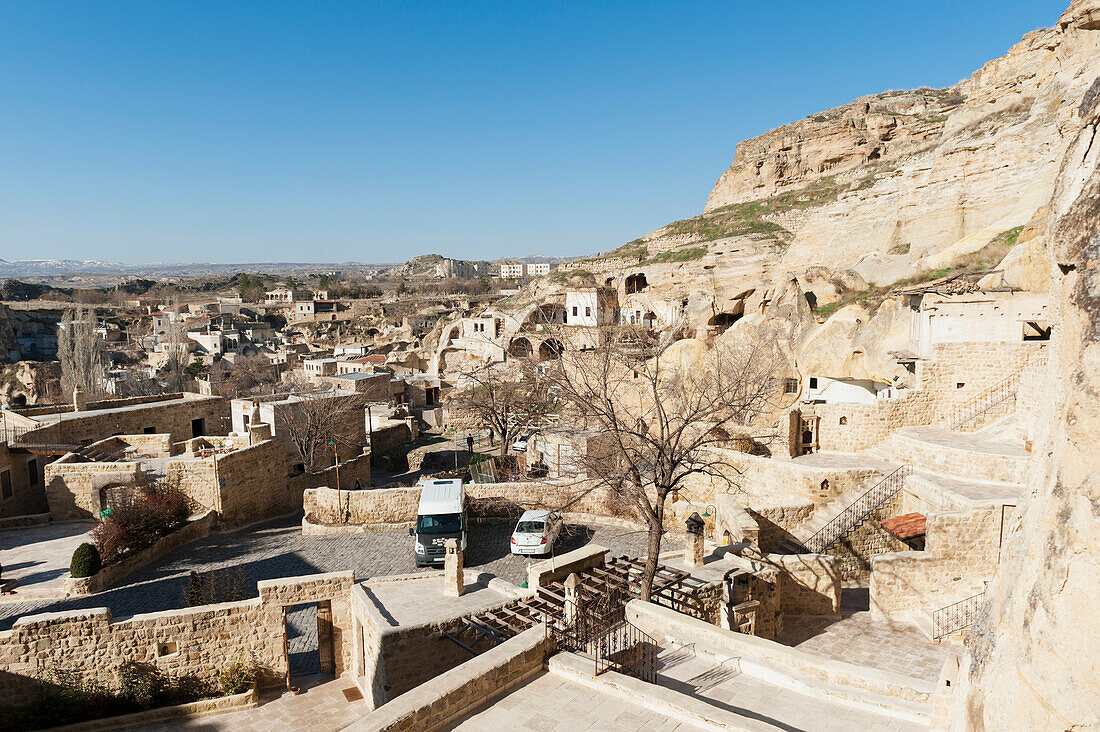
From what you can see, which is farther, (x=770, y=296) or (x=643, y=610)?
(x=770, y=296)

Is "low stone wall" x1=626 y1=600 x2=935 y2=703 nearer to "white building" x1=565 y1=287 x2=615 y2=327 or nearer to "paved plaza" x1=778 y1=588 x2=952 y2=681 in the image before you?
"paved plaza" x1=778 y1=588 x2=952 y2=681

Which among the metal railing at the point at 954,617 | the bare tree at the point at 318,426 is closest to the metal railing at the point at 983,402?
the metal railing at the point at 954,617

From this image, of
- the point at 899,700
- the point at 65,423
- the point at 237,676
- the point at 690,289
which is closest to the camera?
the point at 899,700

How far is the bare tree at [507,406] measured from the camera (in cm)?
2336

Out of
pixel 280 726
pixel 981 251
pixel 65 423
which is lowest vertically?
pixel 280 726

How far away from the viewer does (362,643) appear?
969 cm

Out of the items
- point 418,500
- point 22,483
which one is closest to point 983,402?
point 418,500

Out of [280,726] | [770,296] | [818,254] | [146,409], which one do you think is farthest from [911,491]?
[818,254]

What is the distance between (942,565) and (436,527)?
33.0ft

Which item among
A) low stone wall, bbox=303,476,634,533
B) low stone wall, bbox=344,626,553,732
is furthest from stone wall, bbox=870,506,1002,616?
low stone wall, bbox=344,626,553,732

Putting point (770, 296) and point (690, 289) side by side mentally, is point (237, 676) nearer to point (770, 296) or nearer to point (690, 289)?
point (770, 296)

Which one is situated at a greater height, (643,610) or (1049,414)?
(1049,414)

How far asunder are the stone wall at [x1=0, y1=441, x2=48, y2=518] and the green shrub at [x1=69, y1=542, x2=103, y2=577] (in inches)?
284

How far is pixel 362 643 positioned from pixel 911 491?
38.3ft
